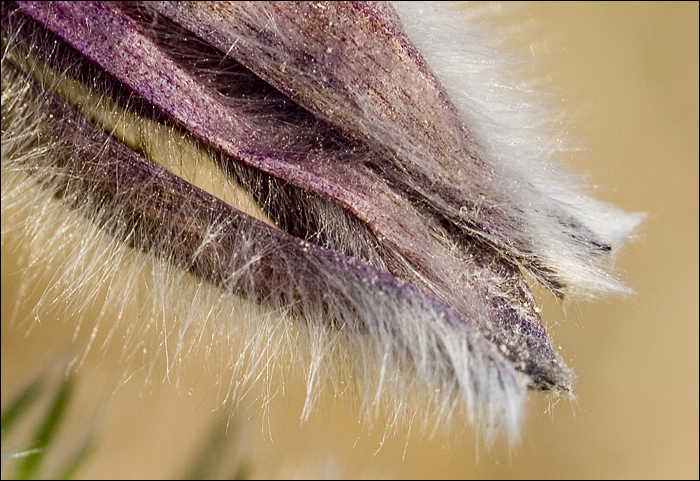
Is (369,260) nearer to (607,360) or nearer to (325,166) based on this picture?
(325,166)

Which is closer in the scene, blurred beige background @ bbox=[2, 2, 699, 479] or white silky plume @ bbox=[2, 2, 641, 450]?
white silky plume @ bbox=[2, 2, 641, 450]

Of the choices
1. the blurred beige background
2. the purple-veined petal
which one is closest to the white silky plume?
the purple-veined petal

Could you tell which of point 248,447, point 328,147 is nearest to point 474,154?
point 328,147

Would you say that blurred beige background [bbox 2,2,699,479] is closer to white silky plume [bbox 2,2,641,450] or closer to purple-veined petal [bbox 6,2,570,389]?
white silky plume [bbox 2,2,641,450]

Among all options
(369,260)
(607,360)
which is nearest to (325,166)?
(369,260)

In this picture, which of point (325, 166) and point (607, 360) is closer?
point (325, 166)

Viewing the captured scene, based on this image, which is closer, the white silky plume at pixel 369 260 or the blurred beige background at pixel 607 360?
the white silky plume at pixel 369 260

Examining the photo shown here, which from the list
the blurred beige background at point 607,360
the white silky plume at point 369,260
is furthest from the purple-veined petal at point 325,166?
the blurred beige background at point 607,360

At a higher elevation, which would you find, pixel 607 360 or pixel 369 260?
pixel 607 360

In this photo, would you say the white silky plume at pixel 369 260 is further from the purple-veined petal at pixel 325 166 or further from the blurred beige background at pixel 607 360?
the blurred beige background at pixel 607 360
